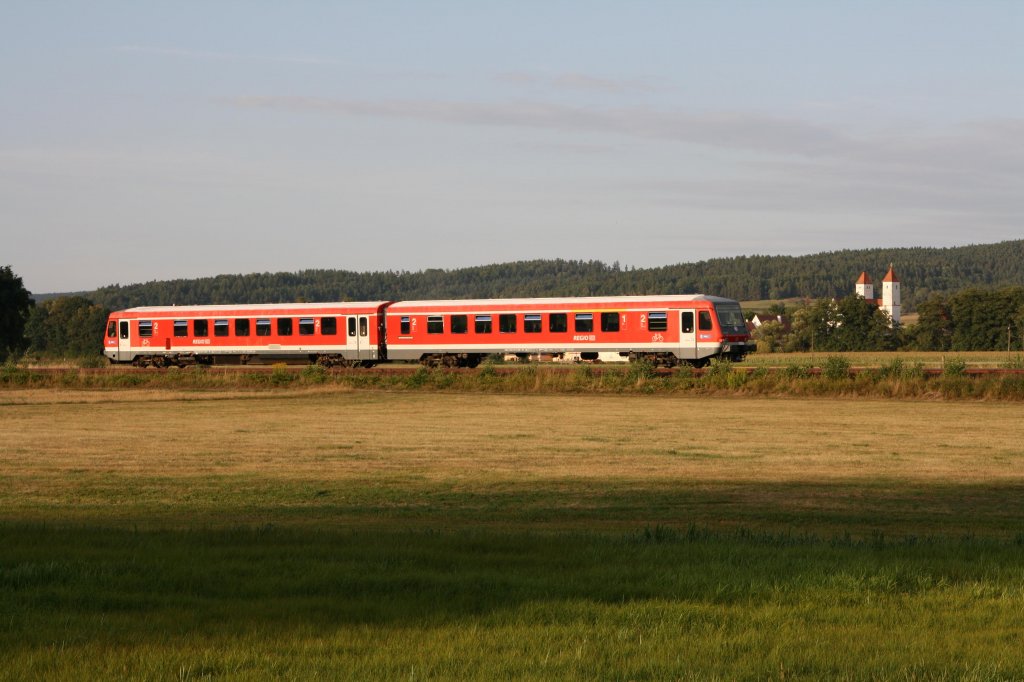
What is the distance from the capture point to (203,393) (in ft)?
153

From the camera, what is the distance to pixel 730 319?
49.8 m

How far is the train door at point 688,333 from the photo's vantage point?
48.7 meters

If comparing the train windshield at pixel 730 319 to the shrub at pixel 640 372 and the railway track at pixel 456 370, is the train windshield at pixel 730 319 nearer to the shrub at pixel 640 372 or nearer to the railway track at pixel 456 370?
the railway track at pixel 456 370

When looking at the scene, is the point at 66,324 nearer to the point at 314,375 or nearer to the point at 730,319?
the point at 314,375

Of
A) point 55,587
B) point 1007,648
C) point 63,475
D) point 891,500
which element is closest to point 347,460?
point 63,475

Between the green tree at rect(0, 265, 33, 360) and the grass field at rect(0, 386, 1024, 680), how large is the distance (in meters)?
66.4

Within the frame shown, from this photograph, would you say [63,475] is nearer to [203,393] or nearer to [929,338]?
[203,393]

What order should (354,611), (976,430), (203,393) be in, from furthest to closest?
(203,393)
(976,430)
(354,611)

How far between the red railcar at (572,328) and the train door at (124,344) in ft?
48.2

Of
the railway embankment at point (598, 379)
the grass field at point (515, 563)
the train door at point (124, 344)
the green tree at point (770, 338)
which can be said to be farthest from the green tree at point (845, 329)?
the grass field at point (515, 563)

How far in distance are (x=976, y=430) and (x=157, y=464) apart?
64.9 feet

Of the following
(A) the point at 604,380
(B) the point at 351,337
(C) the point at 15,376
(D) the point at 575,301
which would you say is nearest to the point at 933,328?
(D) the point at 575,301

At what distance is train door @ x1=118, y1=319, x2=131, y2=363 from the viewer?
60.2 metres

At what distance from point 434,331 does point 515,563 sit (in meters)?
42.9
